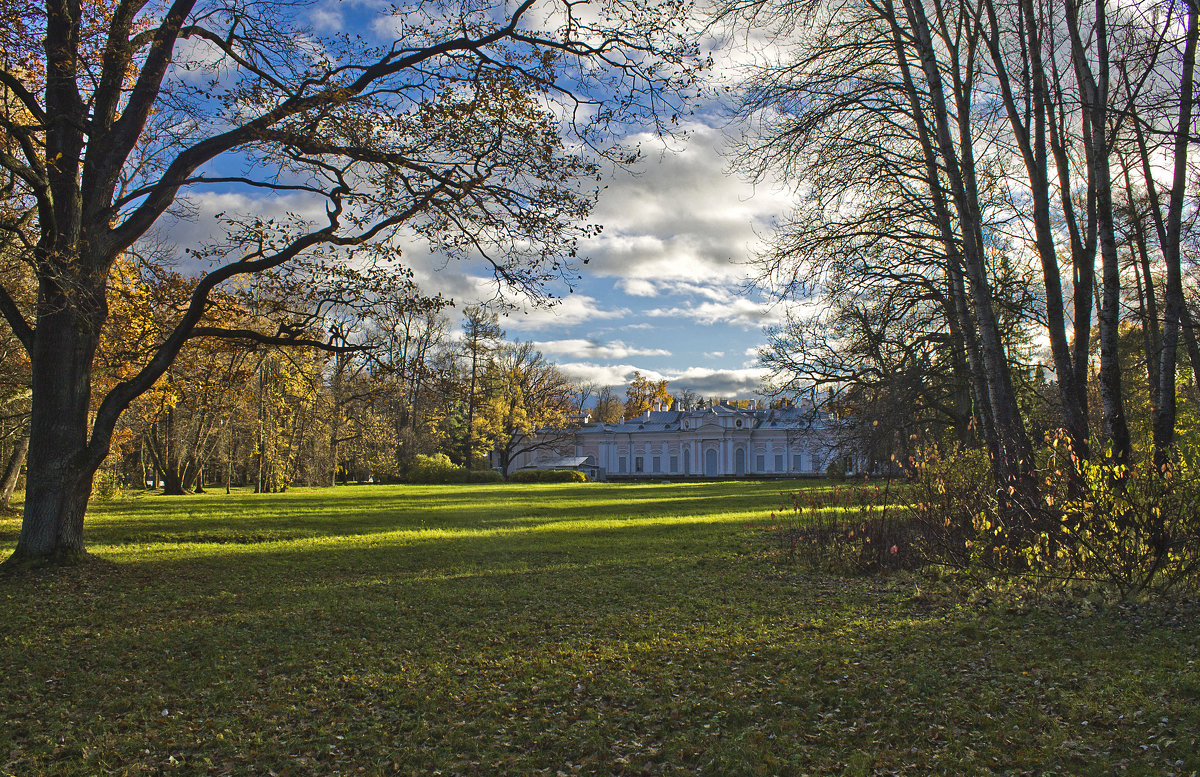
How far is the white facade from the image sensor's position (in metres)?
55.1

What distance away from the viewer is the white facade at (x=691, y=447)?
55.1m

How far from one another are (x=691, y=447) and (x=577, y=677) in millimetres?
53591

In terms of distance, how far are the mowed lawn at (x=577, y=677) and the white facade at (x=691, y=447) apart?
4641 centimetres

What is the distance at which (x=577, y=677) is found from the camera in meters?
4.48

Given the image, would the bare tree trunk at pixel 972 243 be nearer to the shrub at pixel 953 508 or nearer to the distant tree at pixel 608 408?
the shrub at pixel 953 508

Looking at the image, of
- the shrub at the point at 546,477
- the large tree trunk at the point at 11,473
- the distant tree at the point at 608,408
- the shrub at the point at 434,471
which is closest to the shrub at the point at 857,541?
the large tree trunk at the point at 11,473

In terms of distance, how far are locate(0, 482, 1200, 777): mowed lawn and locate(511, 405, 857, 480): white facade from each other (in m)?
46.4

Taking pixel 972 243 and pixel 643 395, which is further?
pixel 643 395

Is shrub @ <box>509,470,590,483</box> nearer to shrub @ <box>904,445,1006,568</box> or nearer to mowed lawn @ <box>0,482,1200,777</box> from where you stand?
shrub @ <box>904,445,1006,568</box>

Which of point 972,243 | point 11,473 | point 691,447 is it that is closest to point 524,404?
point 691,447

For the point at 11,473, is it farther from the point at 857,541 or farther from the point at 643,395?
the point at 643,395

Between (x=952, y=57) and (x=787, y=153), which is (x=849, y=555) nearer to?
(x=787, y=153)

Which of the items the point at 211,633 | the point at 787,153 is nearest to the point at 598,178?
the point at 787,153

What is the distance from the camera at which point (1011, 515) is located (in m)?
7.05
